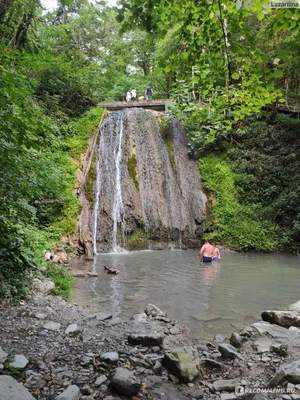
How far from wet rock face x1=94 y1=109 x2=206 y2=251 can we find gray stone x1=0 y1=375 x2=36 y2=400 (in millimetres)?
→ 9590

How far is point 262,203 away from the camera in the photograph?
47.4 ft

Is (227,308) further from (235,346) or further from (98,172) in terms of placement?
(98,172)

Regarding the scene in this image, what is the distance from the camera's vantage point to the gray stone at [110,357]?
3.10 metres

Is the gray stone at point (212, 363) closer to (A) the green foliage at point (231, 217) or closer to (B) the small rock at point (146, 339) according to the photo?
(B) the small rock at point (146, 339)

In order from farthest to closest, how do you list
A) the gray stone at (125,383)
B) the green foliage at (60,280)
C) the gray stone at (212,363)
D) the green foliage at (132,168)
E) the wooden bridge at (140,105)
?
the wooden bridge at (140,105)
the green foliage at (132,168)
the green foliage at (60,280)
the gray stone at (212,363)
the gray stone at (125,383)

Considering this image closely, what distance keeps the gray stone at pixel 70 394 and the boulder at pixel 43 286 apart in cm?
297

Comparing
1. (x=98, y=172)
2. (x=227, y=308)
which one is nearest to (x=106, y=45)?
(x=98, y=172)

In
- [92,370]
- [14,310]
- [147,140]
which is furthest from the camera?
[147,140]

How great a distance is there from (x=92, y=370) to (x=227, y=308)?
3305mm

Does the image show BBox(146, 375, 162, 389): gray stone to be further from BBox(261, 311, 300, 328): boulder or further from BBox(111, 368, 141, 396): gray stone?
BBox(261, 311, 300, 328): boulder

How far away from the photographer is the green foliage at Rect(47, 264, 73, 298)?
5838 mm

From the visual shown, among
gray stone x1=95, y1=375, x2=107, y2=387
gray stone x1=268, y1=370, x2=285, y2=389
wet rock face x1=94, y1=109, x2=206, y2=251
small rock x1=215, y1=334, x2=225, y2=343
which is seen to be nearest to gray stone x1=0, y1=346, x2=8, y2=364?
gray stone x1=95, y1=375, x2=107, y2=387

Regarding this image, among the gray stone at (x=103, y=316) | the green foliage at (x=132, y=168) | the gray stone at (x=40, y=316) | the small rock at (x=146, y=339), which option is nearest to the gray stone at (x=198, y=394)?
the small rock at (x=146, y=339)

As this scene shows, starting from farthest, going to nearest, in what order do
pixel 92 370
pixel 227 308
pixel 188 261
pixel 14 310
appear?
pixel 188 261
pixel 227 308
pixel 14 310
pixel 92 370
